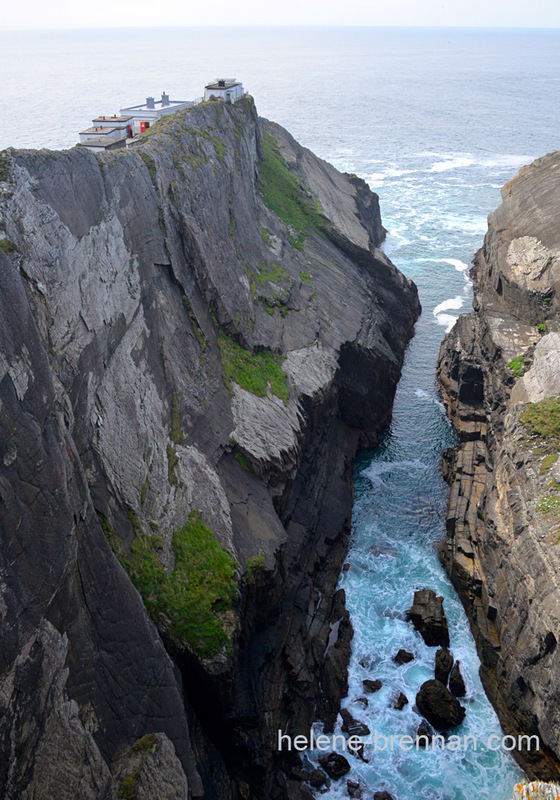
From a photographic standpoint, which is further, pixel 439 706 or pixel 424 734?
pixel 439 706

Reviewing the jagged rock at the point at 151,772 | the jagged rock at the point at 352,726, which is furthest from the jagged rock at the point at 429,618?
the jagged rock at the point at 151,772

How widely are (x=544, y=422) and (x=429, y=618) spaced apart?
12.1 m

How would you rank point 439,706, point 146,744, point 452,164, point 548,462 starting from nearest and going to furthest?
point 146,744, point 439,706, point 548,462, point 452,164

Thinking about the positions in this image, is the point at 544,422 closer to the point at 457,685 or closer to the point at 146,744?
the point at 457,685

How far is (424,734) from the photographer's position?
2750cm

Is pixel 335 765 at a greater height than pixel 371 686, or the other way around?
pixel 371 686

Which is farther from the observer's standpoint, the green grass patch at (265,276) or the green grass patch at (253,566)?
the green grass patch at (265,276)

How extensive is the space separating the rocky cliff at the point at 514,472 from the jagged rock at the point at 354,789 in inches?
281

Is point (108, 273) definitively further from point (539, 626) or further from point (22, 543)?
point (539, 626)

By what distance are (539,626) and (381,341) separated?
26.0m

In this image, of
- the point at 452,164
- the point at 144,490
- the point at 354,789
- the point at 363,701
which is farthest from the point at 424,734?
the point at 452,164

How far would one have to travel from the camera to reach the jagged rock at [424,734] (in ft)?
89.6

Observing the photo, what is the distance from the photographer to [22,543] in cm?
1471

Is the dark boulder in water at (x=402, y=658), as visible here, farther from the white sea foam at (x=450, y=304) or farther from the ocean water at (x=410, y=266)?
the white sea foam at (x=450, y=304)
